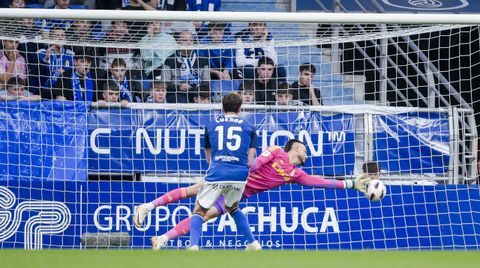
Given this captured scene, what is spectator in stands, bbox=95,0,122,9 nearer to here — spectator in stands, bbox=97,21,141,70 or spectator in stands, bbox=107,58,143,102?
spectator in stands, bbox=97,21,141,70

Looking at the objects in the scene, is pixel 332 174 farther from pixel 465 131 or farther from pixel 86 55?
pixel 86 55

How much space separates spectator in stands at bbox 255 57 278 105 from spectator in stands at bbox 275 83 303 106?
64 mm

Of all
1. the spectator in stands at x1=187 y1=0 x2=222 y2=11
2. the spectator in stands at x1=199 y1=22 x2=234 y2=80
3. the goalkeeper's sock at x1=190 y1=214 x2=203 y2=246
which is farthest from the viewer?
the spectator in stands at x1=187 y1=0 x2=222 y2=11

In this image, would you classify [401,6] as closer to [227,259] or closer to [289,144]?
[289,144]

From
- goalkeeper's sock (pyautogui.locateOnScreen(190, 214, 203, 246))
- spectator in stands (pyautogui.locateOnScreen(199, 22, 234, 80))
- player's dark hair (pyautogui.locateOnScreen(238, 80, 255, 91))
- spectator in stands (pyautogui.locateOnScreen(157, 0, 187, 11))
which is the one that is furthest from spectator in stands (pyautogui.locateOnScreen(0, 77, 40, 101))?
spectator in stands (pyautogui.locateOnScreen(157, 0, 187, 11))

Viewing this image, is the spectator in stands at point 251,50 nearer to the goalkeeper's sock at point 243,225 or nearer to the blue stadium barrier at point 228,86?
the blue stadium barrier at point 228,86

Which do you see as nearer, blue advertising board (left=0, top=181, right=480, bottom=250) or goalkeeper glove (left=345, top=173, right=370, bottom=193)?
goalkeeper glove (left=345, top=173, right=370, bottom=193)

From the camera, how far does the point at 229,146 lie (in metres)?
12.9

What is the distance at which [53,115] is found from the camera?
576 inches

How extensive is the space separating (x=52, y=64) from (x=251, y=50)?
8.24 feet

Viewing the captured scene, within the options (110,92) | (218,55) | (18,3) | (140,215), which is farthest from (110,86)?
(18,3)

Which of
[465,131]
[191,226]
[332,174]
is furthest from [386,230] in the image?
[191,226]

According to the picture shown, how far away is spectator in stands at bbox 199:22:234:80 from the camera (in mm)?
15172

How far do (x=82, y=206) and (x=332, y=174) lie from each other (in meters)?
3.09
